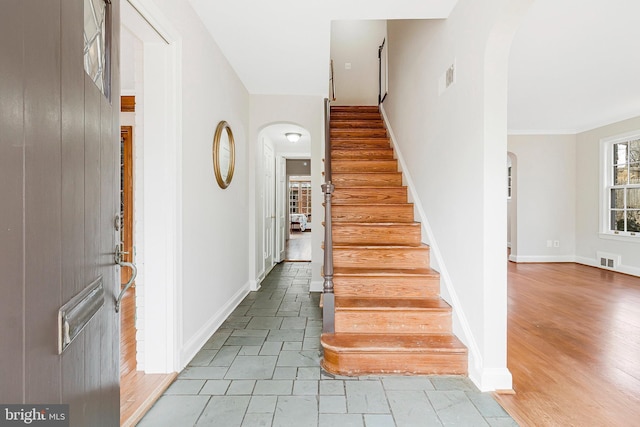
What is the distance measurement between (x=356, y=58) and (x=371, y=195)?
14.4 feet

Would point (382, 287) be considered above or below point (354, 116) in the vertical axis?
below

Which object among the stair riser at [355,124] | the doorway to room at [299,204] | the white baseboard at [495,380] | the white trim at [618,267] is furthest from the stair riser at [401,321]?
the doorway to room at [299,204]

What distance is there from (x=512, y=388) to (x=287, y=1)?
2.91 m

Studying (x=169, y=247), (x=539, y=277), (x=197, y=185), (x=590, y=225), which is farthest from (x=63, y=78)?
(x=590, y=225)

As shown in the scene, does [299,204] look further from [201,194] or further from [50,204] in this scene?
[50,204]

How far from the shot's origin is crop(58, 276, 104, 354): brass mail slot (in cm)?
69

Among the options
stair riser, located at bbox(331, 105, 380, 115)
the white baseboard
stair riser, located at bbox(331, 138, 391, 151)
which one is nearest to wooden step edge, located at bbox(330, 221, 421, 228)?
the white baseboard

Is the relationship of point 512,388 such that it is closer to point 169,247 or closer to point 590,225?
point 169,247

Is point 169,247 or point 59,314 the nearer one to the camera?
point 59,314

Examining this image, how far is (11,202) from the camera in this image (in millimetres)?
526

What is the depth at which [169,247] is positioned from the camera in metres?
2.00

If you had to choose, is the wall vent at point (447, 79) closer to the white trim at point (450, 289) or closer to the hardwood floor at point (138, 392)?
the white trim at point (450, 289)

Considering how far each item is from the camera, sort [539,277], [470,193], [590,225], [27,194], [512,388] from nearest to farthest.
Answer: [27,194]
[512,388]
[470,193]
[539,277]
[590,225]

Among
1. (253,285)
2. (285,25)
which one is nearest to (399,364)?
(253,285)
